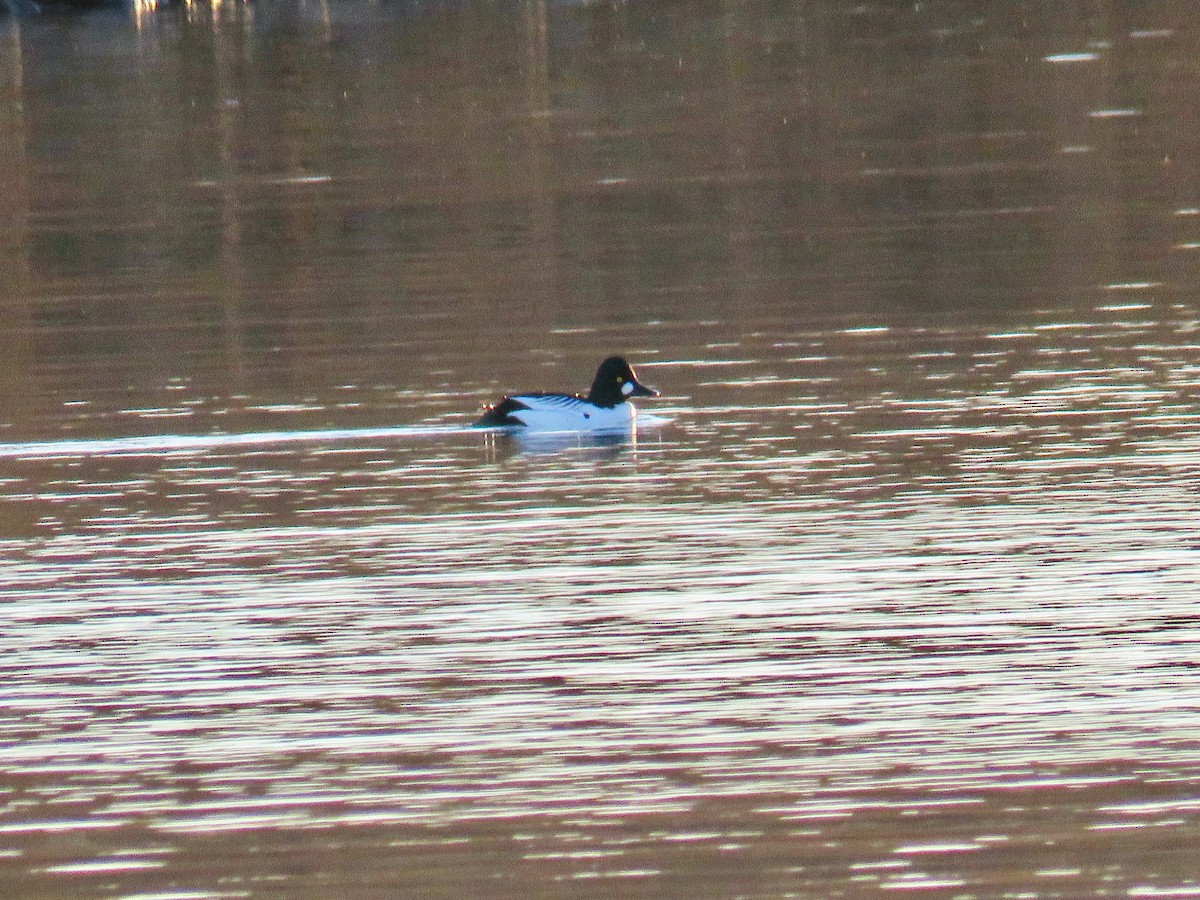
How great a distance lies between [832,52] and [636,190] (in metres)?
22.6

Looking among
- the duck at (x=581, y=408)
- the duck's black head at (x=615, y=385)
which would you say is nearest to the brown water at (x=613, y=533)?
the duck at (x=581, y=408)

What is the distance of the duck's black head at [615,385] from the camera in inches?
693

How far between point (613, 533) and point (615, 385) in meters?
3.98

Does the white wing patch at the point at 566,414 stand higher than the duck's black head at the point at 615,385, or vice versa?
the duck's black head at the point at 615,385

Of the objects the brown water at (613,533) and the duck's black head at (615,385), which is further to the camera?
the duck's black head at (615,385)

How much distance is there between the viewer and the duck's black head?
57.8 ft

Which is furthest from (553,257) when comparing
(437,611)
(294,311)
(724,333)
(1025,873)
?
(1025,873)

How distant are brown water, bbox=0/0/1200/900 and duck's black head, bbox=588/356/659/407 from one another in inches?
12.6

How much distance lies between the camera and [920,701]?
33.2 feet

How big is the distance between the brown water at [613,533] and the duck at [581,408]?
7.4 inches

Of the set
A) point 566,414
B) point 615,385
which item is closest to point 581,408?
point 566,414

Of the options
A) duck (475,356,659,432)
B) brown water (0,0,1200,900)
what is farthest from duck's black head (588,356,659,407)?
brown water (0,0,1200,900)

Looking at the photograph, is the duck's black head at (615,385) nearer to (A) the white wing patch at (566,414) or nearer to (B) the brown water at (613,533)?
(A) the white wing patch at (566,414)

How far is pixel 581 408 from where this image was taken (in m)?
17.4
